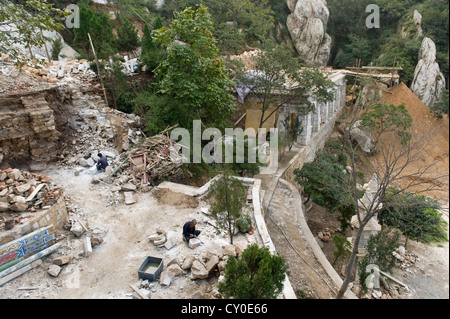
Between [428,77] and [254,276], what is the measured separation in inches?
1133

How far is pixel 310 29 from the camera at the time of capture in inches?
1289

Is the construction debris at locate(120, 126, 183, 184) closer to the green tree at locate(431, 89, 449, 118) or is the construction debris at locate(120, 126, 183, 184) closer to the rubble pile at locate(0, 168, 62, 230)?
the rubble pile at locate(0, 168, 62, 230)

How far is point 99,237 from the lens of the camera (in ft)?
23.7

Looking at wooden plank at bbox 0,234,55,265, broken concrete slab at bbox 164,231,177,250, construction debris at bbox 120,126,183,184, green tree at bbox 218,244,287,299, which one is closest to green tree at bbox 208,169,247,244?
broken concrete slab at bbox 164,231,177,250

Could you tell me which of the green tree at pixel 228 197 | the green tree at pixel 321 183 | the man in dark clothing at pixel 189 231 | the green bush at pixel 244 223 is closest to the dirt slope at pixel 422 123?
the green tree at pixel 321 183

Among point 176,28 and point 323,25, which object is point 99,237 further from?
point 323,25

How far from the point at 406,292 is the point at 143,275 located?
9.52 m

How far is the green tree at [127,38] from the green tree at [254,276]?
16.9 meters

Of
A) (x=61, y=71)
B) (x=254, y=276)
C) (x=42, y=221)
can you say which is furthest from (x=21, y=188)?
(x=61, y=71)

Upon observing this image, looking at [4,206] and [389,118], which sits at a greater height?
[389,118]

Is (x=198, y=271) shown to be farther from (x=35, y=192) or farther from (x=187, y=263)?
(x=35, y=192)

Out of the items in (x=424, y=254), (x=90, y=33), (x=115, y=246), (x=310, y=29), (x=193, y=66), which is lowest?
(x=424, y=254)
